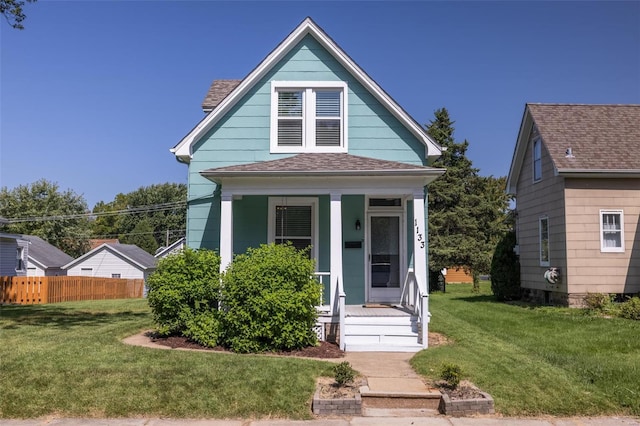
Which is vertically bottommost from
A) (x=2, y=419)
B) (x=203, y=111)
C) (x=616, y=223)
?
(x=2, y=419)

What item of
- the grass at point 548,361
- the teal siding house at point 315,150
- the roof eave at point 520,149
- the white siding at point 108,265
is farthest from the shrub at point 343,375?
the white siding at point 108,265

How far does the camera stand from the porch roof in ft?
34.3

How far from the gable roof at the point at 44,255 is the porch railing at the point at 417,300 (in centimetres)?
3544

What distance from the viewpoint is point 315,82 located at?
40.8 feet

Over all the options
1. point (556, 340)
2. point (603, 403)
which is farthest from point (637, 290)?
point (603, 403)

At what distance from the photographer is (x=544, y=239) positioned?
18.2 meters

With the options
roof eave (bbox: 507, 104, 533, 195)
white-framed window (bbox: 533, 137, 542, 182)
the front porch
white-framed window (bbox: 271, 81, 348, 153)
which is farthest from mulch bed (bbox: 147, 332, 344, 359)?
roof eave (bbox: 507, 104, 533, 195)

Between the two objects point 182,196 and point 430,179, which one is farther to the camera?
point 182,196

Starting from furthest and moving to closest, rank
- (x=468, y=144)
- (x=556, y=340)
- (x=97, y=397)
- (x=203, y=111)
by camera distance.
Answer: (x=468, y=144), (x=203, y=111), (x=556, y=340), (x=97, y=397)

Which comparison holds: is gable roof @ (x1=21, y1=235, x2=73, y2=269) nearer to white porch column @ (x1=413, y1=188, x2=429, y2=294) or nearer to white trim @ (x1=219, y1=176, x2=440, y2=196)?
white trim @ (x1=219, y1=176, x2=440, y2=196)

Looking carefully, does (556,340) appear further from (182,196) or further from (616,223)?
(182,196)

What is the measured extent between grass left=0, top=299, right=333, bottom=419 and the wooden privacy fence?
1722 centimetres

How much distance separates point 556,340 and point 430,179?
424 cm

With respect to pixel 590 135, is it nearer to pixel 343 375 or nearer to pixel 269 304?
pixel 269 304
